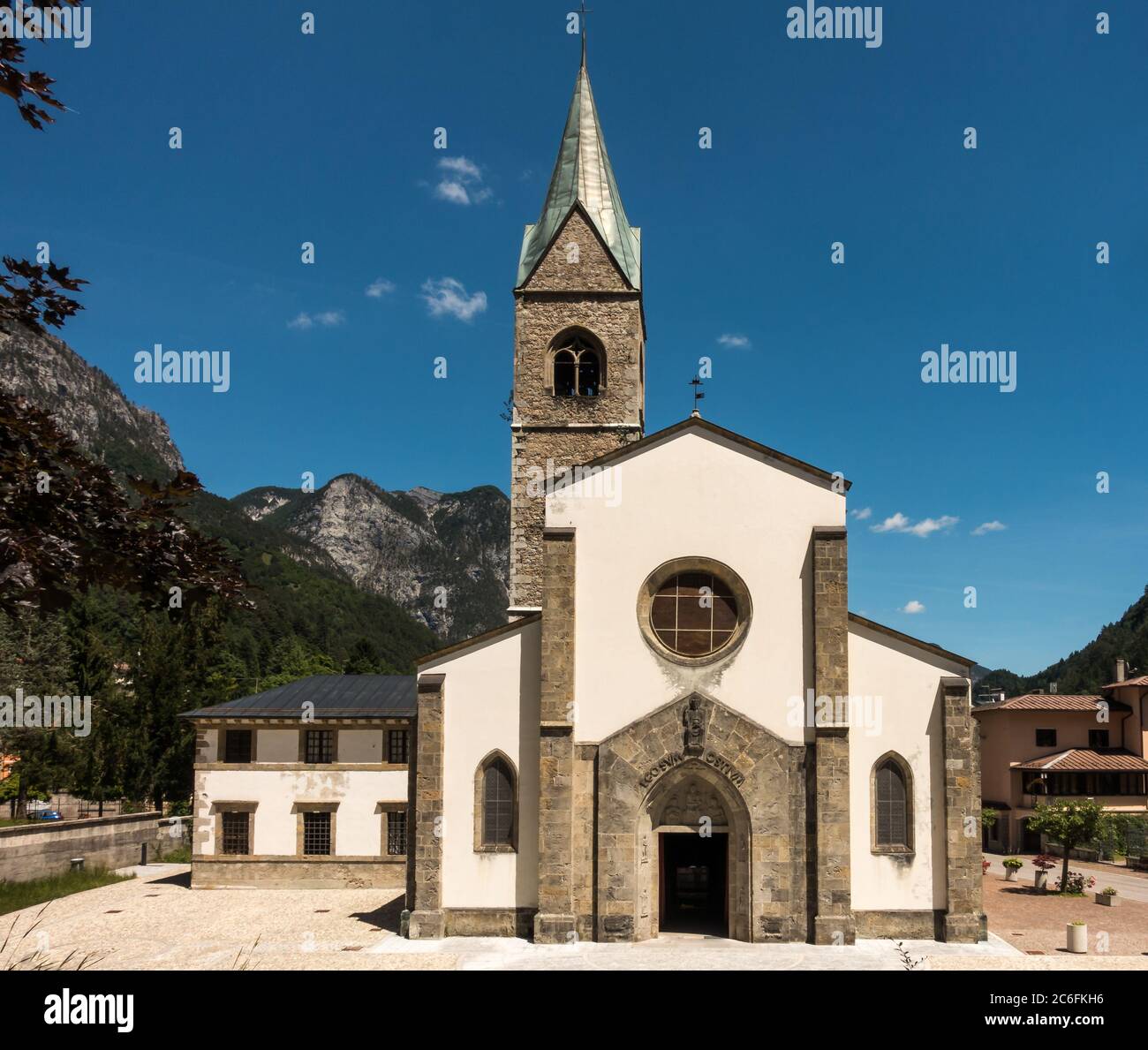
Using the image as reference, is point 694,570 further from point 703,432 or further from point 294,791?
point 294,791

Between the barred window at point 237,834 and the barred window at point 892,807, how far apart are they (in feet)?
64.7

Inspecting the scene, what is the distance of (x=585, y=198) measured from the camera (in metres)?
34.9

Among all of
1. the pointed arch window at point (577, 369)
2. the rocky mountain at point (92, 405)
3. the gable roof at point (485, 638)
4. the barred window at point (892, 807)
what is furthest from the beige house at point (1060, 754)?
the rocky mountain at point (92, 405)

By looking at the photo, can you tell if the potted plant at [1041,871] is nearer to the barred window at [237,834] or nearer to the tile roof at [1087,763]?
the tile roof at [1087,763]

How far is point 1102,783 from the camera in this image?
45.0 m

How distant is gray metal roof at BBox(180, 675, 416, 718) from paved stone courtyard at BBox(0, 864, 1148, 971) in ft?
21.5

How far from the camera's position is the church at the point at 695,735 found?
20.2 m

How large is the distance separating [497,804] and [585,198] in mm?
23403

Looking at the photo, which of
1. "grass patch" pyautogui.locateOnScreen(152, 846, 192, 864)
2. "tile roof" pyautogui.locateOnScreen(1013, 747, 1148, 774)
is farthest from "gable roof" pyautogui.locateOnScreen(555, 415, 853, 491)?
"tile roof" pyautogui.locateOnScreen(1013, 747, 1148, 774)

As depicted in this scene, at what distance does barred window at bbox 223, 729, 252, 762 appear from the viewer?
3023 centimetres
